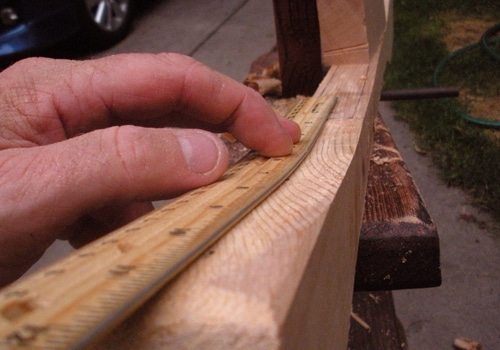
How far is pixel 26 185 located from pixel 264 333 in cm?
48

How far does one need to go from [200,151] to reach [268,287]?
1.37 feet

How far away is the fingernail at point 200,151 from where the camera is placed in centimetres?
80

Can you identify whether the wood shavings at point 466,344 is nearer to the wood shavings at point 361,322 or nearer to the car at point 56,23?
the wood shavings at point 361,322

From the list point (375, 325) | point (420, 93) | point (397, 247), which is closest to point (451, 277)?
point (375, 325)

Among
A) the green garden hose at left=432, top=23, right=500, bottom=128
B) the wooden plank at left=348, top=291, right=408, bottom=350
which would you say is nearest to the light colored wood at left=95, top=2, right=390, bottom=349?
the wooden plank at left=348, top=291, right=408, bottom=350

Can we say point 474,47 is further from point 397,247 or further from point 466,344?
point 397,247

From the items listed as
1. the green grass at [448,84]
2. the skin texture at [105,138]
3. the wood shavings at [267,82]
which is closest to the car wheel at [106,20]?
the green grass at [448,84]

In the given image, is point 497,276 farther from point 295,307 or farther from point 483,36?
point 483,36

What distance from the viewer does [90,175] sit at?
2.36ft

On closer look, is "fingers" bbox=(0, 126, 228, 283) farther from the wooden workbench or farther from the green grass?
the green grass

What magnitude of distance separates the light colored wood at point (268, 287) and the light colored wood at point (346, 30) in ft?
3.76

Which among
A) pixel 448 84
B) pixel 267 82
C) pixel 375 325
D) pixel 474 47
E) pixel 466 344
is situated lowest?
pixel 466 344

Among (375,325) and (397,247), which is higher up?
(397,247)

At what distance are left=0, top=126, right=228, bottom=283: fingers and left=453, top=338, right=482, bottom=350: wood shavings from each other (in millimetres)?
1817
